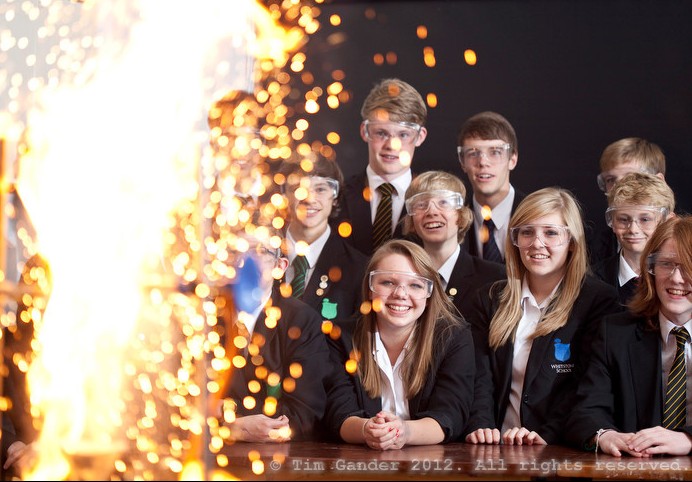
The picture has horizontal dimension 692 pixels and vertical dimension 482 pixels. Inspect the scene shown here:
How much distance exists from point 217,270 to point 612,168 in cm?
200

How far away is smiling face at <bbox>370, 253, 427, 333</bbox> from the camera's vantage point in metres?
4.05

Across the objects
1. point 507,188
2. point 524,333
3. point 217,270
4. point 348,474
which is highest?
point 507,188

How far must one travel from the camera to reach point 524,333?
407cm

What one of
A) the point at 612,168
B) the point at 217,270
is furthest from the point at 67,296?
the point at 612,168

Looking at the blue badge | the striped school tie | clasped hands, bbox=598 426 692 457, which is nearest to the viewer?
clasped hands, bbox=598 426 692 457

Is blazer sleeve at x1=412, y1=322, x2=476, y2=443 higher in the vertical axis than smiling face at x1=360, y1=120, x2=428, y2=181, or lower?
lower

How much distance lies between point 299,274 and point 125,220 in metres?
1.19

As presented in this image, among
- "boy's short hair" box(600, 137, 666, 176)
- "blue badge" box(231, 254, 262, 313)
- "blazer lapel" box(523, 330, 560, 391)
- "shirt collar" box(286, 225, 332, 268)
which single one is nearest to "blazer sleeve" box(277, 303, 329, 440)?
"blue badge" box(231, 254, 262, 313)

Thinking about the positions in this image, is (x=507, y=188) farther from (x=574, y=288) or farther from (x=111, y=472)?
(x=111, y=472)

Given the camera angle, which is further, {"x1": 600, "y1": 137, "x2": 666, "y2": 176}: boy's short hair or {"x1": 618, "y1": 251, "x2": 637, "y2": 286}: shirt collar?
{"x1": 600, "y1": 137, "x2": 666, "y2": 176}: boy's short hair

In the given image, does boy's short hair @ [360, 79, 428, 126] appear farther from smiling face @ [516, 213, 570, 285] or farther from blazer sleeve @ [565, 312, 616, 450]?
blazer sleeve @ [565, 312, 616, 450]

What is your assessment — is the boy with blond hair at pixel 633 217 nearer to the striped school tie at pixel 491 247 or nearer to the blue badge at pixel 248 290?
the striped school tie at pixel 491 247

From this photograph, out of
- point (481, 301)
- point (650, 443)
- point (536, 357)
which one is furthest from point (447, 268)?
point (650, 443)

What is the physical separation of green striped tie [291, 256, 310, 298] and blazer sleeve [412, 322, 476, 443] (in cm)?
76
